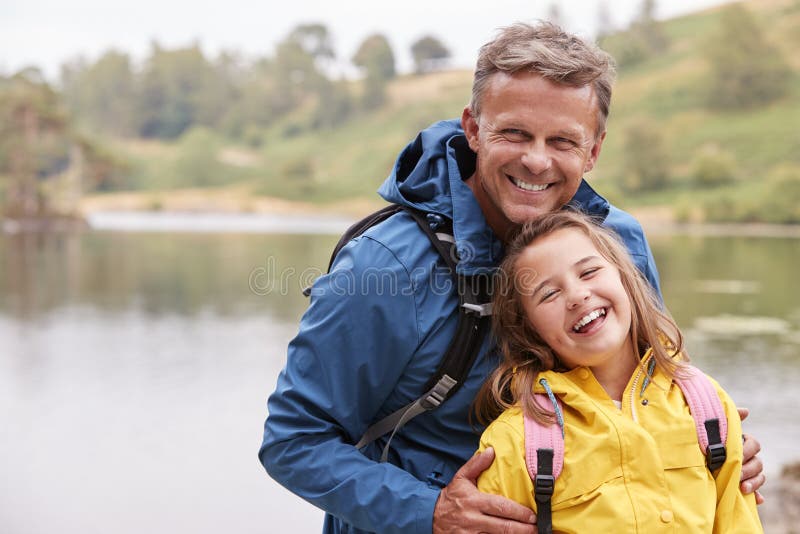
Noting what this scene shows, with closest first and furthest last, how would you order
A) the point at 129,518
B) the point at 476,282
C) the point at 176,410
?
the point at 476,282 < the point at 129,518 < the point at 176,410

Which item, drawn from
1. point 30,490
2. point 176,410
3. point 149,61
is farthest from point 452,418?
point 149,61

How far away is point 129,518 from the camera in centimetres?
605

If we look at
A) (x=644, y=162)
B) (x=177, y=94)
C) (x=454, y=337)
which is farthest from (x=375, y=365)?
(x=177, y=94)

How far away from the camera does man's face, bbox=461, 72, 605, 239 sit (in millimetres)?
1776

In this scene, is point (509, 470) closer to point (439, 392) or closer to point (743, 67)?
point (439, 392)

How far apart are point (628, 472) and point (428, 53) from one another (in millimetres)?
89050

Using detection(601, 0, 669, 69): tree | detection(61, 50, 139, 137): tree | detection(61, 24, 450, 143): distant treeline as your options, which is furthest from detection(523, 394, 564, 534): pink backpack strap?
detection(61, 50, 139, 137): tree

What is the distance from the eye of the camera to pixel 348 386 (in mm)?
1712

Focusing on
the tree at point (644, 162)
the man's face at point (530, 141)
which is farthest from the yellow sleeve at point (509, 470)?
the tree at point (644, 162)

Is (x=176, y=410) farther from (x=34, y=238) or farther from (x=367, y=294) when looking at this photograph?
(x=34, y=238)

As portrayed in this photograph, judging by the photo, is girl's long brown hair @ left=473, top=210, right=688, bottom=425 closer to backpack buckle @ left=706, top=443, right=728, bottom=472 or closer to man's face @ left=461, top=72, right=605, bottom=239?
man's face @ left=461, top=72, right=605, bottom=239

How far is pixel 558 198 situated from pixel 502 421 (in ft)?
1.69

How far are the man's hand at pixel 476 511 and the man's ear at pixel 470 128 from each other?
661mm

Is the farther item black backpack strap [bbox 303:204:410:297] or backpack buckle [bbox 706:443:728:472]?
black backpack strap [bbox 303:204:410:297]
